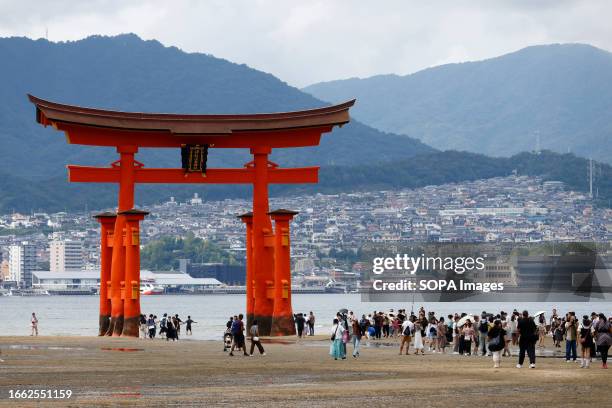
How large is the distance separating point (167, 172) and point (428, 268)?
86.5 m

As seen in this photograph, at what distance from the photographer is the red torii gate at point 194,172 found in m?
49.8

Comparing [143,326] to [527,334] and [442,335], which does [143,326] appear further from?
[527,334]

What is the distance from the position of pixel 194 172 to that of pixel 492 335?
22750 mm

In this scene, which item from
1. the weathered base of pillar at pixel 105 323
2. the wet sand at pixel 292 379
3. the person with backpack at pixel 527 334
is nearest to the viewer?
the wet sand at pixel 292 379

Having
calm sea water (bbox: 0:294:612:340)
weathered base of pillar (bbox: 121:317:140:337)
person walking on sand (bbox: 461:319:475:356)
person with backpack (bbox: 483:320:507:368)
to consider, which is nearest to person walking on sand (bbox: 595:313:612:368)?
person with backpack (bbox: 483:320:507:368)

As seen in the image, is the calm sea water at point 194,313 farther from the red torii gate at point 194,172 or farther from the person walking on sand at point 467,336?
the person walking on sand at point 467,336

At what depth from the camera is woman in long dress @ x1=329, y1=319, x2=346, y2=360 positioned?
3566 centimetres

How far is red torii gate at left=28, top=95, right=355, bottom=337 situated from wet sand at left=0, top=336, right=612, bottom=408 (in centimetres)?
1035

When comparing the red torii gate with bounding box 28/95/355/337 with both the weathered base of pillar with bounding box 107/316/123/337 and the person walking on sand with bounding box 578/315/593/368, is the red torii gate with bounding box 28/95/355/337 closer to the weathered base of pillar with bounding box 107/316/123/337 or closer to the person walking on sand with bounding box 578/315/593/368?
the weathered base of pillar with bounding box 107/316/123/337

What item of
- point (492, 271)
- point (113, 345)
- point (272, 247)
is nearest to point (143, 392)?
point (113, 345)

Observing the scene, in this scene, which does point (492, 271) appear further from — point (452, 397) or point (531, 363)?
point (452, 397)

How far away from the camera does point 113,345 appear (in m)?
43.4

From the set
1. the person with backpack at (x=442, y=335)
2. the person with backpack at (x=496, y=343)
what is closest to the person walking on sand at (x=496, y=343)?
the person with backpack at (x=496, y=343)

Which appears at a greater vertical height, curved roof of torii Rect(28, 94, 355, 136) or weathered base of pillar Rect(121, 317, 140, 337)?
curved roof of torii Rect(28, 94, 355, 136)
